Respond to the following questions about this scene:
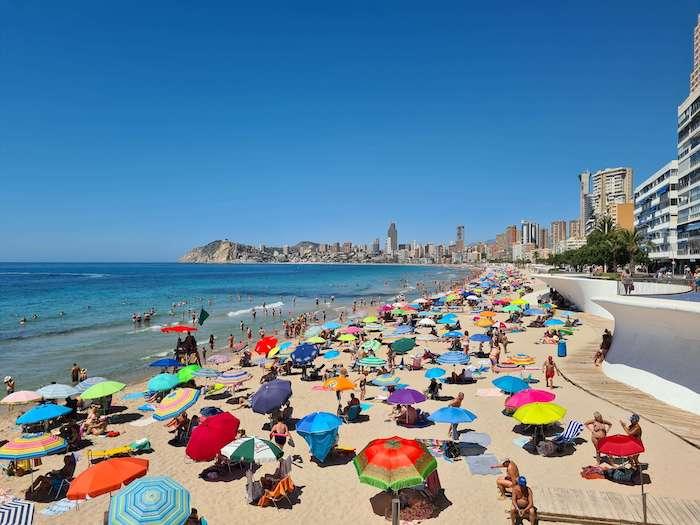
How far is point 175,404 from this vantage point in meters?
12.3

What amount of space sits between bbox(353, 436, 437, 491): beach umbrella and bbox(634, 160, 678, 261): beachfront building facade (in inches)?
2203

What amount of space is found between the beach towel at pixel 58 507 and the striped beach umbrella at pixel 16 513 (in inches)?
85.7

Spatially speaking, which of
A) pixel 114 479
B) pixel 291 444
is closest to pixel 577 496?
pixel 291 444

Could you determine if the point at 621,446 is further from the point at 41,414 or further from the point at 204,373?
the point at 41,414

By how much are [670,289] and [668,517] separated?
649 inches

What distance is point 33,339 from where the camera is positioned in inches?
1319

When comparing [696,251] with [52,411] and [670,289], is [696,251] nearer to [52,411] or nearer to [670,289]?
[670,289]

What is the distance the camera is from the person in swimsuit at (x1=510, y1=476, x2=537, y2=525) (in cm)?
754

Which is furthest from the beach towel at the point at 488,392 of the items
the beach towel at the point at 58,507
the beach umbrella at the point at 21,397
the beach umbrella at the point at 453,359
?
the beach umbrella at the point at 21,397

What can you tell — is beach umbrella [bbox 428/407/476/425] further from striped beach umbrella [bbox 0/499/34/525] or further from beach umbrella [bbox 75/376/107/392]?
beach umbrella [bbox 75/376/107/392]

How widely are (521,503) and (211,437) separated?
18.9ft

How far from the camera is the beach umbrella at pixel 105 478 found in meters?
7.27

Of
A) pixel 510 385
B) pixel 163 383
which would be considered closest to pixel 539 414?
pixel 510 385

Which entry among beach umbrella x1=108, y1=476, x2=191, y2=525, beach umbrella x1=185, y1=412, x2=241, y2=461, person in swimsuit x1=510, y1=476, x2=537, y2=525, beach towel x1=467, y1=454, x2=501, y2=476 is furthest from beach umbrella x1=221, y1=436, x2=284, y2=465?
person in swimsuit x1=510, y1=476, x2=537, y2=525
